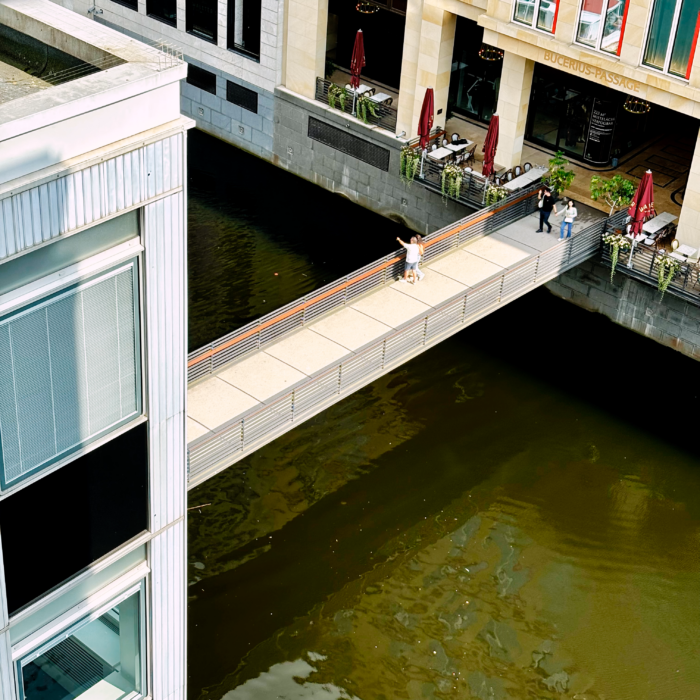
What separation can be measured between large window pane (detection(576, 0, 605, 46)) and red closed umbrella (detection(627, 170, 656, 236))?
4643mm

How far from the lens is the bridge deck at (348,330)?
1050 inches

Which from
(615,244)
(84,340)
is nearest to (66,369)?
(84,340)

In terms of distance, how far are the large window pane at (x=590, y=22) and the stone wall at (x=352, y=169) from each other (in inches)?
271

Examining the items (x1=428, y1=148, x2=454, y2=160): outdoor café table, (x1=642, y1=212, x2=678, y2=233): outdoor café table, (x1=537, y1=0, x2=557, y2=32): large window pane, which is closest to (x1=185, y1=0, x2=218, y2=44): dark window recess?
(x1=428, y1=148, x2=454, y2=160): outdoor café table

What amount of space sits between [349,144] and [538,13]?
29.4 feet

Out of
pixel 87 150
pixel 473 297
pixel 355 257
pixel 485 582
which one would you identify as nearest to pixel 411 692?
pixel 485 582

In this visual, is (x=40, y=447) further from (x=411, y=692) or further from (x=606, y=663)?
(x=606, y=663)

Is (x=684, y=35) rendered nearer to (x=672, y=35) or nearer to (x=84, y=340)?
(x=672, y=35)

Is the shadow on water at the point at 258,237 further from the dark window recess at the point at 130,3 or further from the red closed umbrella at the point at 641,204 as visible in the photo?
the red closed umbrella at the point at 641,204

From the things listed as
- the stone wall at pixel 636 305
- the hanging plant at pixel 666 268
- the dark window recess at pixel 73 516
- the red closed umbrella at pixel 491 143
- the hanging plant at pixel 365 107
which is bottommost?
the stone wall at pixel 636 305

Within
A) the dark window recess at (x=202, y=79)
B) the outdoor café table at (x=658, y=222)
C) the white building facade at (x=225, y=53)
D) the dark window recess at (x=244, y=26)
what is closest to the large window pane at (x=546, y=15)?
the outdoor café table at (x=658, y=222)

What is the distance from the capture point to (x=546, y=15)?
3766 cm

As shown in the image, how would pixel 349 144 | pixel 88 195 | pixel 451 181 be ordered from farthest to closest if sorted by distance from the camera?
pixel 349 144
pixel 451 181
pixel 88 195

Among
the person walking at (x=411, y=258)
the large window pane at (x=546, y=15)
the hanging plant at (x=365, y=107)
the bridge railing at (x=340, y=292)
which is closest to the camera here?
the bridge railing at (x=340, y=292)
